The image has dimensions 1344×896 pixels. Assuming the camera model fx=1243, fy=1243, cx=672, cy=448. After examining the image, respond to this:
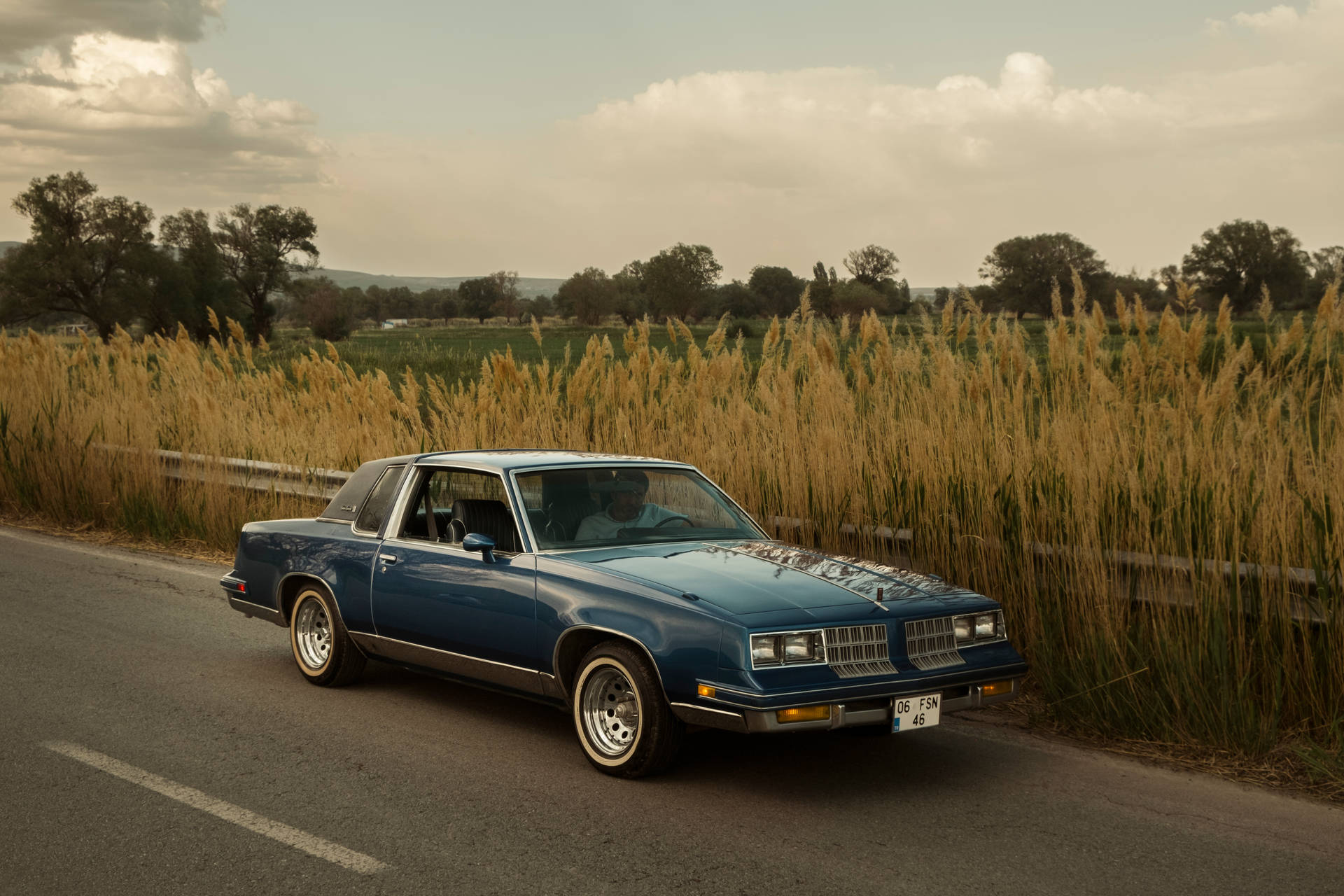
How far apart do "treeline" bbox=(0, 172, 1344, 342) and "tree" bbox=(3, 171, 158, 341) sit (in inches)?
3.6

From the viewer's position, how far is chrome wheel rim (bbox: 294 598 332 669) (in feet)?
23.9

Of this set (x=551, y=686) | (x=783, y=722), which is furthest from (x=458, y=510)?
(x=783, y=722)

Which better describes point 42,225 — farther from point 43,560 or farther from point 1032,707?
point 1032,707

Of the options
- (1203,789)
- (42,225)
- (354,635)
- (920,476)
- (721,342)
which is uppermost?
(42,225)

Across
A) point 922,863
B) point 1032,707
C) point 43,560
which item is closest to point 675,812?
point 922,863

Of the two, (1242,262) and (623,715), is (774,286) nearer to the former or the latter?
(1242,262)

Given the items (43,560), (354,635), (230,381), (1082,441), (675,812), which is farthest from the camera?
(230,381)

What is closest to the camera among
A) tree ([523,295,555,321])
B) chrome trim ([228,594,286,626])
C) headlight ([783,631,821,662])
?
headlight ([783,631,821,662])

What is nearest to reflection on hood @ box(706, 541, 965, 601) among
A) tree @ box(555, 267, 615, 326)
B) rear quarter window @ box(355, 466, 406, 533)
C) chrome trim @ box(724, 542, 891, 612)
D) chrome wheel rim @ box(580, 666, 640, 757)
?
chrome trim @ box(724, 542, 891, 612)

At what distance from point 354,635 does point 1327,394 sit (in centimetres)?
612

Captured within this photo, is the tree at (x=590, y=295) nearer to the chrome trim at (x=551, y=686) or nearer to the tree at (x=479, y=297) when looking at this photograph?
the tree at (x=479, y=297)

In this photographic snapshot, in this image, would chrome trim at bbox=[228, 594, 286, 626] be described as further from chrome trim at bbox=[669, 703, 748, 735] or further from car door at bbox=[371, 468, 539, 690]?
chrome trim at bbox=[669, 703, 748, 735]

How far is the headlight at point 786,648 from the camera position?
16.4 feet

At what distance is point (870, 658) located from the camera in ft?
17.0
